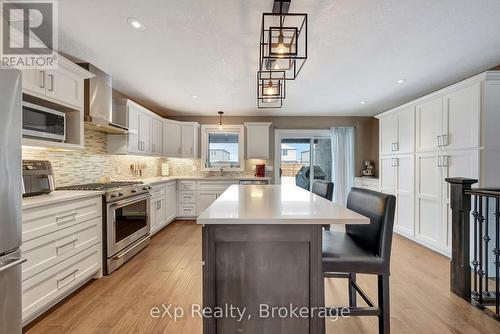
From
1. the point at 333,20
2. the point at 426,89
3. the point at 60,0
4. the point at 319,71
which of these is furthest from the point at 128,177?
the point at 426,89

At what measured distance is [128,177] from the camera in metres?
4.05

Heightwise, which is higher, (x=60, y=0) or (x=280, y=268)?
(x=60, y=0)

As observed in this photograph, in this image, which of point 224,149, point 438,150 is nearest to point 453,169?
point 438,150

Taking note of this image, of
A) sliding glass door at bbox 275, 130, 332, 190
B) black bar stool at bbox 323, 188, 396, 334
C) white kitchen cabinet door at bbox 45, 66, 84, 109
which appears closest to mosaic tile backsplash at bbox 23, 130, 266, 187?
white kitchen cabinet door at bbox 45, 66, 84, 109

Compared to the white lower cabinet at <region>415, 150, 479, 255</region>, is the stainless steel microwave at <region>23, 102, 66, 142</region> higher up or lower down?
higher up

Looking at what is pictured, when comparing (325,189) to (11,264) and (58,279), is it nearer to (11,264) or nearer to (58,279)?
(11,264)

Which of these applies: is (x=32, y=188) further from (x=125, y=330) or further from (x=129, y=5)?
(x=129, y=5)

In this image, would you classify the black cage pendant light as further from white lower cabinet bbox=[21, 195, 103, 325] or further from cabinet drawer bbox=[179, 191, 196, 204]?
cabinet drawer bbox=[179, 191, 196, 204]

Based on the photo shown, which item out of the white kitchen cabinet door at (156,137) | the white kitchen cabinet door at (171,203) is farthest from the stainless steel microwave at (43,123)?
the white kitchen cabinet door at (171,203)

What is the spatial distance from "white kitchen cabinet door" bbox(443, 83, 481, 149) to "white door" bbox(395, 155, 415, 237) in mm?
724

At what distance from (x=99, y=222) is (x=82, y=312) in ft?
2.79

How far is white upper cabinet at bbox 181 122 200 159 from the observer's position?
5.09 metres

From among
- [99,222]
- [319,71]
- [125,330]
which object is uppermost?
[319,71]

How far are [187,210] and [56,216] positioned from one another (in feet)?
10.1
